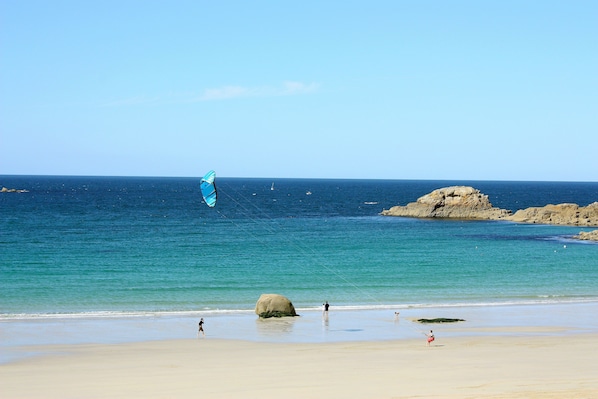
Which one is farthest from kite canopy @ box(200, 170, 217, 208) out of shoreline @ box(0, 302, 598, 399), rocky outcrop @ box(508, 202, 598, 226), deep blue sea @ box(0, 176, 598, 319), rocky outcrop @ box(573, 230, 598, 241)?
rocky outcrop @ box(508, 202, 598, 226)

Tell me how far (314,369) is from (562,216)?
70.5 meters

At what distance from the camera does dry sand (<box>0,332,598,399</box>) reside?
20000mm

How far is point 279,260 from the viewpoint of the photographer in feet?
174

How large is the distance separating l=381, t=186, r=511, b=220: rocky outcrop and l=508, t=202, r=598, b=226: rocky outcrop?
4.61 meters

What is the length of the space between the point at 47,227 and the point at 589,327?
5972 centimetres

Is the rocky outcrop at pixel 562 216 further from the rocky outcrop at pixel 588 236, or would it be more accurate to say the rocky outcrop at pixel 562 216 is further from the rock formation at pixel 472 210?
the rocky outcrop at pixel 588 236

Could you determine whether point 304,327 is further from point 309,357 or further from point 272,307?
point 309,357

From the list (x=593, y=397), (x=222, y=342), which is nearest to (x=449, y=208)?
(x=222, y=342)

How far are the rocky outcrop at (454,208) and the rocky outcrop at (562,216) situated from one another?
461 centimetres

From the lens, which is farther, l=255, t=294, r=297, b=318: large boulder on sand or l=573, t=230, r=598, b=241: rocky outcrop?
l=573, t=230, r=598, b=241: rocky outcrop

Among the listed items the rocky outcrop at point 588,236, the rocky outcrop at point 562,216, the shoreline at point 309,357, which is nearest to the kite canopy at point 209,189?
the shoreline at point 309,357

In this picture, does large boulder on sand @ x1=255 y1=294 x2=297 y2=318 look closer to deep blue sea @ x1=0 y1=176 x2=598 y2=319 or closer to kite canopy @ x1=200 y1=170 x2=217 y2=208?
deep blue sea @ x1=0 y1=176 x2=598 y2=319

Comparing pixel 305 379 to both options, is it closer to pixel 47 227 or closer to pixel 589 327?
pixel 589 327

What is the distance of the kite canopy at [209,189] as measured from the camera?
28.5 meters
